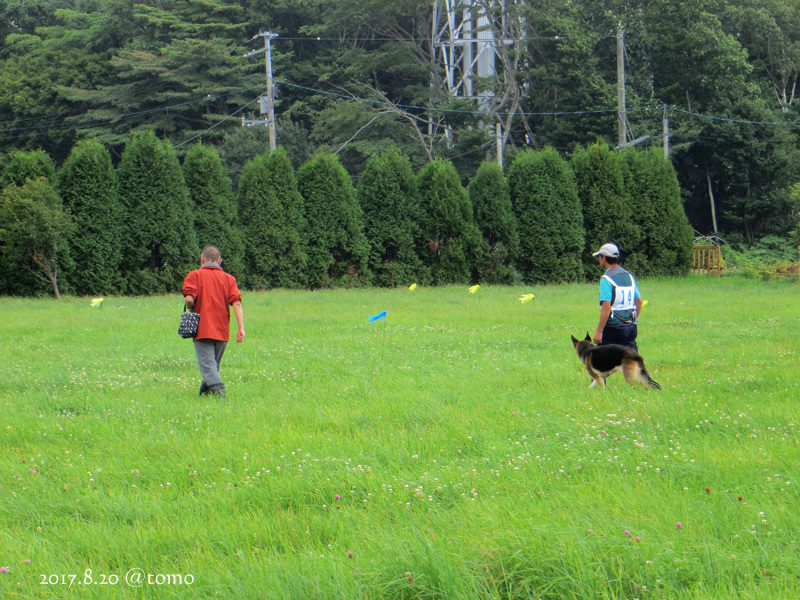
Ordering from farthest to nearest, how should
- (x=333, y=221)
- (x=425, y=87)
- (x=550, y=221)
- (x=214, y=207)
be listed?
(x=425, y=87) → (x=550, y=221) → (x=333, y=221) → (x=214, y=207)

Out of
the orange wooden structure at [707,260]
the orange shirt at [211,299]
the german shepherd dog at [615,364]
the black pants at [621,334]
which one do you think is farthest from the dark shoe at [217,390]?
the orange wooden structure at [707,260]

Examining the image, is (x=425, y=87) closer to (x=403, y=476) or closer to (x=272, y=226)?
(x=272, y=226)

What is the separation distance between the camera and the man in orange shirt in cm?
818

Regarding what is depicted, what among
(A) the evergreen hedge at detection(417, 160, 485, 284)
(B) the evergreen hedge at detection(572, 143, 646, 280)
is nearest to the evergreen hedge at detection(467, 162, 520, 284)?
(A) the evergreen hedge at detection(417, 160, 485, 284)

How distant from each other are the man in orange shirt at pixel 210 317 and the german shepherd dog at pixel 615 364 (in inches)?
148

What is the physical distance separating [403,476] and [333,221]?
2091cm

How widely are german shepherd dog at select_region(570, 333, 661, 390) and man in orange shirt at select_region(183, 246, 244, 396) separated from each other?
12.3ft

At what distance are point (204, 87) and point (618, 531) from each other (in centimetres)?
4069

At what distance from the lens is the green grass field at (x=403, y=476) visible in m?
3.55

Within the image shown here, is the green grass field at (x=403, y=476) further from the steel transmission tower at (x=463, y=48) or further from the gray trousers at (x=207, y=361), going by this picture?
the steel transmission tower at (x=463, y=48)

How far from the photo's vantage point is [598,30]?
4075 centimetres

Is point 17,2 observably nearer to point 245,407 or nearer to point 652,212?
point 652,212

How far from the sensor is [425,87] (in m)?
40.7

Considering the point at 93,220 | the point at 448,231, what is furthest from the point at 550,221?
the point at 93,220
